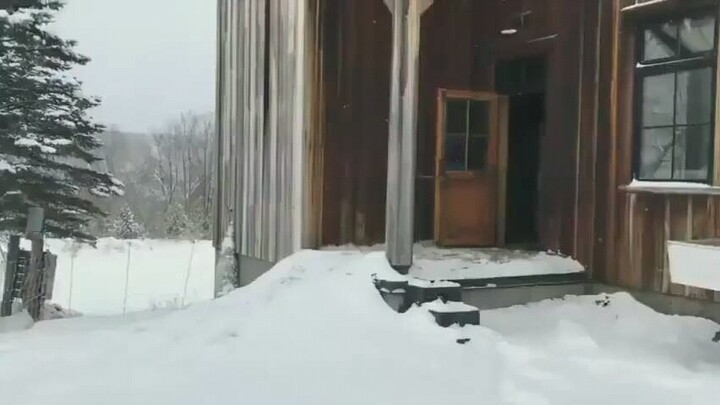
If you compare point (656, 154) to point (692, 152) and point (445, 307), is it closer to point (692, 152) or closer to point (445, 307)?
point (692, 152)

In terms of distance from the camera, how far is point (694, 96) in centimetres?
539

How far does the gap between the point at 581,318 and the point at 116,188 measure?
1030cm

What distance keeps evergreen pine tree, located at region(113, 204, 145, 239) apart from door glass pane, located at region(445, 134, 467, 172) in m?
18.9

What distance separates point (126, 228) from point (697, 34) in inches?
853

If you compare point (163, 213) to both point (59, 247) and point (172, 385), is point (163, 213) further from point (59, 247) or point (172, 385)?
point (172, 385)

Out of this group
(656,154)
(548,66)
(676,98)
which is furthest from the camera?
(548,66)

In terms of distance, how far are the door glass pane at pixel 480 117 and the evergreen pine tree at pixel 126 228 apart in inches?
746

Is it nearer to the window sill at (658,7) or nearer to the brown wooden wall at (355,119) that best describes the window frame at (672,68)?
the window sill at (658,7)

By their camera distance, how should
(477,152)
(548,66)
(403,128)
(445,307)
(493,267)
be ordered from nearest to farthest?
(445,307) → (403,128) → (493,267) → (548,66) → (477,152)

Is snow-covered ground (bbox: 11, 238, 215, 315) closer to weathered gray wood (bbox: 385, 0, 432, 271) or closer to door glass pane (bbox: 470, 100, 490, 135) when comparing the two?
door glass pane (bbox: 470, 100, 490, 135)

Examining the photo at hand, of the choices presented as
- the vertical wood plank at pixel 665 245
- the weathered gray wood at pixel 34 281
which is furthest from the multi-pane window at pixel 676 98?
the weathered gray wood at pixel 34 281

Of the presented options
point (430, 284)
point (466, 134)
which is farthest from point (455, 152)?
point (430, 284)

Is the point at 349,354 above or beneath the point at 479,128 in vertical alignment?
beneath

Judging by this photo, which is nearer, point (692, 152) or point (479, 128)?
point (692, 152)
